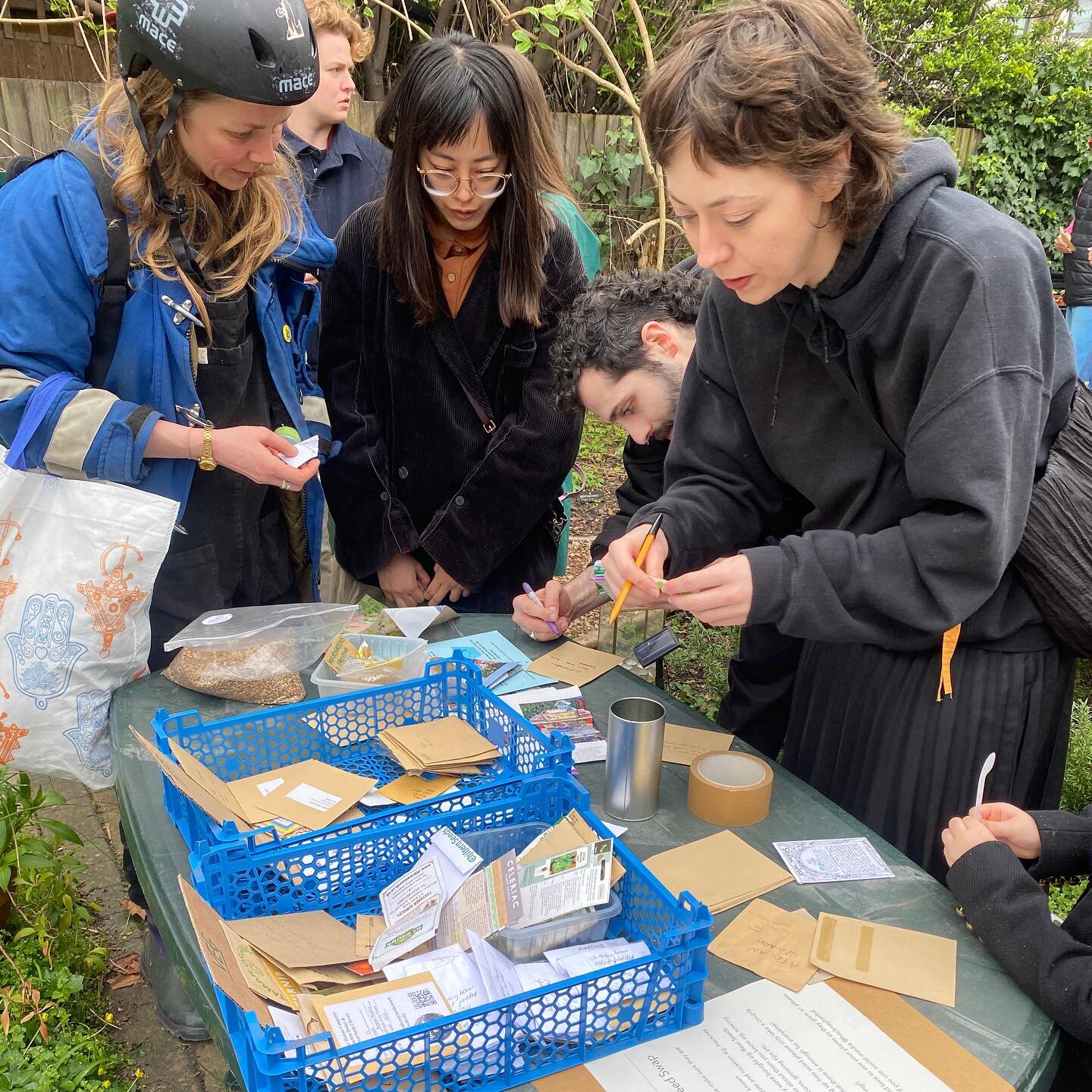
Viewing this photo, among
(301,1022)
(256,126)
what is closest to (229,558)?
(256,126)

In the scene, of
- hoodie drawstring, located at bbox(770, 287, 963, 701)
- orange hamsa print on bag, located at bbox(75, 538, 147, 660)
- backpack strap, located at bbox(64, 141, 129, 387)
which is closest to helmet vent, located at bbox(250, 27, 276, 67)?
backpack strap, located at bbox(64, 141, 129, 387)

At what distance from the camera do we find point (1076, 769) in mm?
3006

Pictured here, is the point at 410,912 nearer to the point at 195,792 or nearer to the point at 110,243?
the point at 195,792

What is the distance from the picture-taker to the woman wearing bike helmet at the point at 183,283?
5.95 feet

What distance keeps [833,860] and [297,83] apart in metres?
1.63

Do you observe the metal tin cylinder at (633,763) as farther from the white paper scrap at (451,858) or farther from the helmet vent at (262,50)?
the helmet vent at (262,50)

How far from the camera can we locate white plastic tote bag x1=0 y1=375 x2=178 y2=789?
1841mm

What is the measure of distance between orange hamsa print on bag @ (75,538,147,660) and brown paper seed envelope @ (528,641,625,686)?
78 centimetres

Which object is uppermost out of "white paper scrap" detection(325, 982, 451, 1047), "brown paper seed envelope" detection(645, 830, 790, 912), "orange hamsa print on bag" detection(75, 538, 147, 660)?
"orange hamsa print on bag" detection(75, 538, 147, 660)

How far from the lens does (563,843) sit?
4.15ft

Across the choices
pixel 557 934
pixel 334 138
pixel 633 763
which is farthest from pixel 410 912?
pixel 334 138

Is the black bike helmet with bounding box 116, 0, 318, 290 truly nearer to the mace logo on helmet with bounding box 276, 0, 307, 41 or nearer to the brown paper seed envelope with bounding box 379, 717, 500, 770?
the mace logo on helmet with bounding box 276, 0, 307, 41

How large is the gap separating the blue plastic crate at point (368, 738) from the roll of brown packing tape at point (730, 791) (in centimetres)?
24

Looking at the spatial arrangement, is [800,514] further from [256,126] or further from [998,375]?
[256,126]
